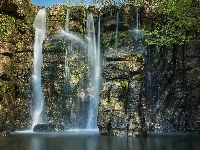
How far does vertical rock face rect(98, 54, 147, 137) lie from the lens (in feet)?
65.3

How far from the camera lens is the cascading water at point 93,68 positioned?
25.6m

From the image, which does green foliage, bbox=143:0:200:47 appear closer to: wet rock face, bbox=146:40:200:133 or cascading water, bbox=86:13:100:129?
wet rock face, bbox=146:40:200:133

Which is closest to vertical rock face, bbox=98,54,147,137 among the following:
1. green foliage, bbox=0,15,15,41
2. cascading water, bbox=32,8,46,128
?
cascading water, bbox=32,8,46,128

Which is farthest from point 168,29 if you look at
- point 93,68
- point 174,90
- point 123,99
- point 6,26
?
point 6,26

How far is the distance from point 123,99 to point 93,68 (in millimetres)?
7705

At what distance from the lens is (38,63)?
28.0 meters

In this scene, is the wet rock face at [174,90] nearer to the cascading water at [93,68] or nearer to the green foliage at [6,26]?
the cascading water at [93,68]

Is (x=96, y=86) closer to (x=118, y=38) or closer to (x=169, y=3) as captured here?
(x=118, y=38)

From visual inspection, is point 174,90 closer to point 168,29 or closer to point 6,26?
point 168,29

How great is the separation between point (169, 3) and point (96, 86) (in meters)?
8.85

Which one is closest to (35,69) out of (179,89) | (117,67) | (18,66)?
(18,66)

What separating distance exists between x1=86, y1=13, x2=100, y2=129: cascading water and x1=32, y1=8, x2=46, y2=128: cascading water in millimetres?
4186

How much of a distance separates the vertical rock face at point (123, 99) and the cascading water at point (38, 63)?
7950mm

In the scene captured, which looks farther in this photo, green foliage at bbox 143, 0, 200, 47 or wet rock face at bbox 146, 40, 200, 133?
wet rock face at bbox 146, 40, 200, 133
